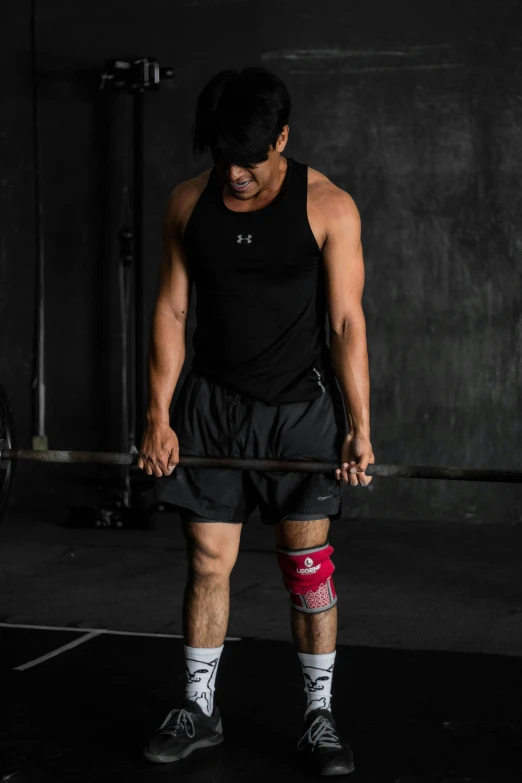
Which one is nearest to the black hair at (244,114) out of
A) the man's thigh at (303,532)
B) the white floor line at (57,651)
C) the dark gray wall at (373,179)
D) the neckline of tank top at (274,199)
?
the neckline of tank top at (274,199)

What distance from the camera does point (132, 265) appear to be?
5.18 metres

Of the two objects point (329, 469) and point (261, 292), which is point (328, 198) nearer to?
point (261, 292)

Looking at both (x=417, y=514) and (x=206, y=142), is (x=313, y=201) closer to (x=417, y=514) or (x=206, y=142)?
(x=206, y=142)

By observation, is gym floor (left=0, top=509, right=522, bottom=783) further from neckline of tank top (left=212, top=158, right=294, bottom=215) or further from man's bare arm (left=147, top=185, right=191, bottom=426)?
neckline of tank top (left=212, top=158, right=294, bottom=215)

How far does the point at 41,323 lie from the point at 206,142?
3.33m

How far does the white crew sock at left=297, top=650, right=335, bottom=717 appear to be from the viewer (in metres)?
2.23

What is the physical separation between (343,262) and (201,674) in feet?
2.96

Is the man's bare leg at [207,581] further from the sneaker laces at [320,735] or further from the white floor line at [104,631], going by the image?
the white floor line at [104,631]

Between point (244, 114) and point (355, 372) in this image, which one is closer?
point (244, 114)

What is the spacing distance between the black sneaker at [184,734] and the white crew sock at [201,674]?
2 centimetres

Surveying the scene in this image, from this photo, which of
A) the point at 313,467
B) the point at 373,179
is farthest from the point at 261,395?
the point at 373,179

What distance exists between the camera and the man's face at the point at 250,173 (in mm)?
2096

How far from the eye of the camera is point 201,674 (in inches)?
88.8

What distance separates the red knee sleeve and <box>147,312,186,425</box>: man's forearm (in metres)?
0.42
